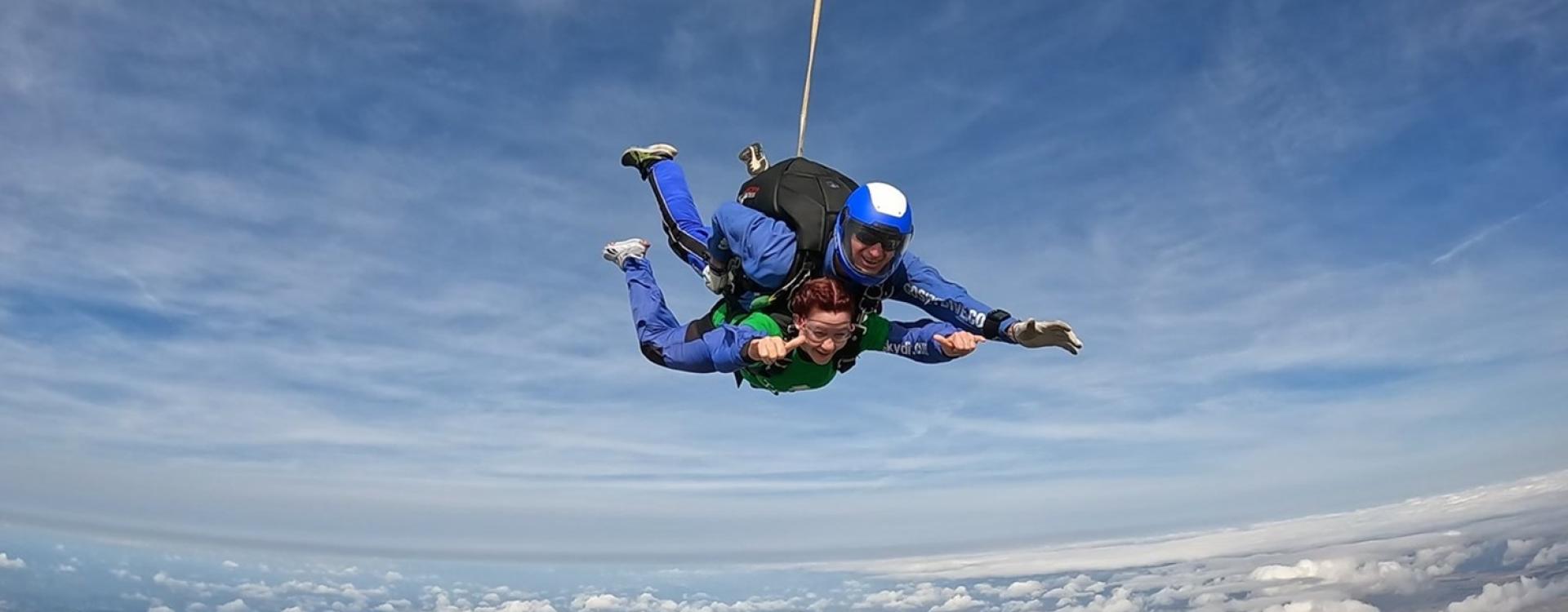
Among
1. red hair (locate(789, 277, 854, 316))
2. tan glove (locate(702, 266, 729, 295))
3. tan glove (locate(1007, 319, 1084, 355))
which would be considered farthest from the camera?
tan glove (locate(702, 266, 729, 295))

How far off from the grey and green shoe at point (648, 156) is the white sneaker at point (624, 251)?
56 cm

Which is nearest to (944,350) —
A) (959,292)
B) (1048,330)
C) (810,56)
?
(959,292)

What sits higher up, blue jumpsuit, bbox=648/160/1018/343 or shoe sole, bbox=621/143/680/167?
shoe sole, bbox=621/143/680/167

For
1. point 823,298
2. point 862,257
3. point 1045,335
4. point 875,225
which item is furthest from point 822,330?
point 1045,335

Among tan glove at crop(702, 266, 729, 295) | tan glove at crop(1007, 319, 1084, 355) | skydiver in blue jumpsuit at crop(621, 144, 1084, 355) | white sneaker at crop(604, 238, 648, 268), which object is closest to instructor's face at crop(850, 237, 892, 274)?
skydiver in blue jumpsuit at crop(621, 144, 1084, 355)

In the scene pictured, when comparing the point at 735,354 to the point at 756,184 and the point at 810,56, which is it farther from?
the point at 810,56

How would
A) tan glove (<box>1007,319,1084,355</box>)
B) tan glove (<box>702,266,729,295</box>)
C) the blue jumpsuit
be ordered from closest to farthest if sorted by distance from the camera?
1. tan glove (<box>1007,319,1084,355</box>)
2. the blue jumpsuit
3. tan glove (<box>702,266,729,295</box>)

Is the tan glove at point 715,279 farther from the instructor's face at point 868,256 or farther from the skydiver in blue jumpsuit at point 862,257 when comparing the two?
the instructor's face at point 868,256

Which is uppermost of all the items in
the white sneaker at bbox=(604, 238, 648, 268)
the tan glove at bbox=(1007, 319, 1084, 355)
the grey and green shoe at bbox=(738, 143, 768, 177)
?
the grey and green shoe at bbox=(738, 143, 768, 177)

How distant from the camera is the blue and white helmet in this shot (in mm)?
4801

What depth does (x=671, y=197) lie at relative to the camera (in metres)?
6.85

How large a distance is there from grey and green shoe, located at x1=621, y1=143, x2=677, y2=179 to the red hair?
2.38 m

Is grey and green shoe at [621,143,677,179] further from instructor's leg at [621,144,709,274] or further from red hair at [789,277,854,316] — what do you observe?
red hair at [789,277,854,316]

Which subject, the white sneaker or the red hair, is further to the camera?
the white sneaker
